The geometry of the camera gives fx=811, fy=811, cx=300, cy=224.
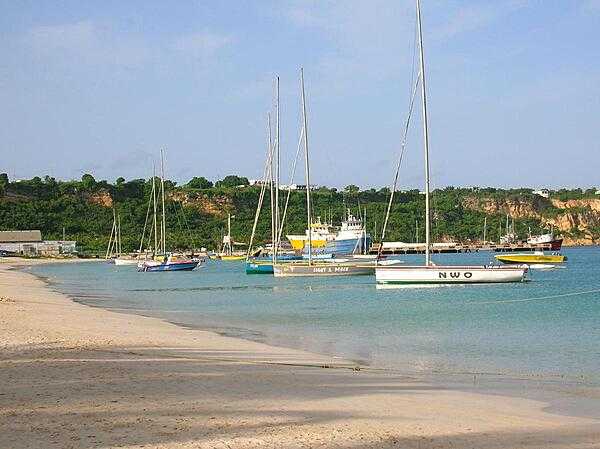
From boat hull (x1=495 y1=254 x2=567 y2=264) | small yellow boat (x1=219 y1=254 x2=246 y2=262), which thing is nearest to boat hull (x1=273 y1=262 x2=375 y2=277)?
boat hull (x1=495 y1=254 x2=567 y2=264)

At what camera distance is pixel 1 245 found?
142 m

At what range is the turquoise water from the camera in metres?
17.8

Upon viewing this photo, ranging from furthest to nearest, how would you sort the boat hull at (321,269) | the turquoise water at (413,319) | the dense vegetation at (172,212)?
the dense vegetation at (172,212)
the boat hull at (321,269)
the turquoise water at (413,319)

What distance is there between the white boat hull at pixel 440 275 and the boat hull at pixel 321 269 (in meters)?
13.8

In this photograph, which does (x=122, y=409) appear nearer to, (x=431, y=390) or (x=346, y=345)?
(x=431, y=390)

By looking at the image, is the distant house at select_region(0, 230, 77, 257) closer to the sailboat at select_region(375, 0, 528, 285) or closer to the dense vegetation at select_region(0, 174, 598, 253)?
the dense vegetation at select_region(0, 174, 598, 253)

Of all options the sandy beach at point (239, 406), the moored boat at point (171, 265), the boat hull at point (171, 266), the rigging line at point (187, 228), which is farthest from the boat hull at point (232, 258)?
the sandy beach at point (239, 406)

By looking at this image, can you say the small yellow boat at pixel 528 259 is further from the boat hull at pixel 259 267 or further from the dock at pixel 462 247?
the dock at pixel 462 247

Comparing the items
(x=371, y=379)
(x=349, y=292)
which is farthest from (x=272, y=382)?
(x=349, y=292)

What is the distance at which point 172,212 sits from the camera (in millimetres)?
169125

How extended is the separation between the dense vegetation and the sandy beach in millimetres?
129818

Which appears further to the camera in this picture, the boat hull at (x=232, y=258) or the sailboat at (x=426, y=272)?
the boat hull at (x=232, y=258)

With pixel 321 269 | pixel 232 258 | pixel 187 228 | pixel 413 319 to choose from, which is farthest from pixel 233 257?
pixel 413 319

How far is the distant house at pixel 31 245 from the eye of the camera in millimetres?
137875
